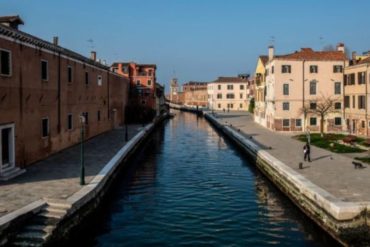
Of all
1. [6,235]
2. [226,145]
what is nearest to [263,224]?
[6,235]

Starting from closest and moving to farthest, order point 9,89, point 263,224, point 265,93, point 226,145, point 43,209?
point 43,209, point 263,224, point 9,89, point 226,145, point 265,93

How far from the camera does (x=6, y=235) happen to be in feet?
41.9

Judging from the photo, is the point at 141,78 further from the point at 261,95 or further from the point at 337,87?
the point at 337,87

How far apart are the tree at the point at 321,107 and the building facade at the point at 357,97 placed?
5.17 ft

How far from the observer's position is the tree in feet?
148

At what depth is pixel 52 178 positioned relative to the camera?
801 inches

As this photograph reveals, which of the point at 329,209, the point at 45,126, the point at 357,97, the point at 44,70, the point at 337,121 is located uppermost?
the point at 44,70

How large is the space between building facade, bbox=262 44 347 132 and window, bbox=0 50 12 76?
1261 inches

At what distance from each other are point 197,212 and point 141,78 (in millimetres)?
61742

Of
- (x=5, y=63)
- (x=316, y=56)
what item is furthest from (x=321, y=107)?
(x=5, y=63)

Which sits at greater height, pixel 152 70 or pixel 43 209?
pixel 152 70

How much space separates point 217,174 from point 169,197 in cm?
698

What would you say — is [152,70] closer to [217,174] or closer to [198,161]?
[198,161]

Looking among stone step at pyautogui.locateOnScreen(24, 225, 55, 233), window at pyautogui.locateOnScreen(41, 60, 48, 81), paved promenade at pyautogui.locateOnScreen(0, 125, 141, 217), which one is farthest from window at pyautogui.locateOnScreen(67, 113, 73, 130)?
stone step at pyautogui.locateOnScreen(24, 225, 55, 233)
